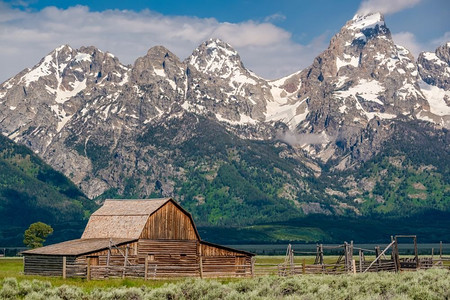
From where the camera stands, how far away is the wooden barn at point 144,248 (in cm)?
7831

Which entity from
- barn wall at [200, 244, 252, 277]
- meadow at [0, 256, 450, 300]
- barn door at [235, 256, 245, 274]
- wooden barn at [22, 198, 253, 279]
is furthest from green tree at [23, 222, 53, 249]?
meadow at [0, 256, 450, 300]

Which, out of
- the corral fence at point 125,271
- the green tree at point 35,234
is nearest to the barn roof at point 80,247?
the corral fence at point 125,271

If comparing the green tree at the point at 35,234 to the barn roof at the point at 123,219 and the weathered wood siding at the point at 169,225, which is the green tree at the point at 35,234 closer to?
the barn roof at the point at 123,219

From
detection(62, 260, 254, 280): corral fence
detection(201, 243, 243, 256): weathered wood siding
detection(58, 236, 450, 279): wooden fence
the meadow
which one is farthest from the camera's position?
detection(201, 243, 243, 256): weathered wood siding

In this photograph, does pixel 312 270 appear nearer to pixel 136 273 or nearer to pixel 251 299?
pixel 136 273

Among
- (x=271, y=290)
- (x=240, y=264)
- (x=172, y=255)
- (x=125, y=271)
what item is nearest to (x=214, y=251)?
(x=240, y=264)

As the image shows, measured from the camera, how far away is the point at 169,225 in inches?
3452

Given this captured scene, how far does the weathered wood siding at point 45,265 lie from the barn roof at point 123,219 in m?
8.61

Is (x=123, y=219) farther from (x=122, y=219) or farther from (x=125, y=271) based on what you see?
(x=125, y=271)

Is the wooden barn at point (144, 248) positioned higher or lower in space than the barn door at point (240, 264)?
higher

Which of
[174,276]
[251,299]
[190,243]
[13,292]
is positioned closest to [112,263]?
[174,276]

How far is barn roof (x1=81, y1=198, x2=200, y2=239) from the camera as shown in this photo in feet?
279

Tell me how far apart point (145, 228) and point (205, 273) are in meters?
8.31

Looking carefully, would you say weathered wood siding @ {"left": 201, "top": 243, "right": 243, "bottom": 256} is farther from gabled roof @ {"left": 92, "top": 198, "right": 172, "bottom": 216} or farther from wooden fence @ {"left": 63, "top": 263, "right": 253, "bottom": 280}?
gabled roof @ {"left": 92, "top": 198, "right": 172, "bottom": 216}
